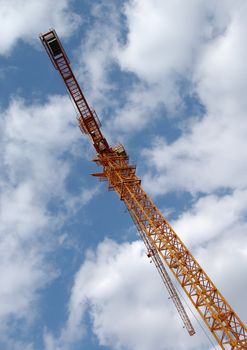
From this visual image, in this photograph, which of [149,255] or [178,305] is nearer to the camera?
[149,255]

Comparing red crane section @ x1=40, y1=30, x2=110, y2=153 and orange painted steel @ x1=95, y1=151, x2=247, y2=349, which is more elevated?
red crane section @ x1=40, y1=30, x2=110, y2=153

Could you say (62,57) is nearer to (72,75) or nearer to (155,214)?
(72,75)

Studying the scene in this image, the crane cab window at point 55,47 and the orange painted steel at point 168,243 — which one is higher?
the crane cab window at point 55,47

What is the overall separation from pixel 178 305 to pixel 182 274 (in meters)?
18.3

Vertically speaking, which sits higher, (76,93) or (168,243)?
(76,93)

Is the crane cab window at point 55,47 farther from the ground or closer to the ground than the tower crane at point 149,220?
farther from the ground

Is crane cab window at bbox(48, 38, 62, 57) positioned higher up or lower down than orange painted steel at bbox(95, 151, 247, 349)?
higher up

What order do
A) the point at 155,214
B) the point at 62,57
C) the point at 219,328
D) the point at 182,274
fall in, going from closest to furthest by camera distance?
the point at 219,328, the point at 182,274, the point at 155,214, the point at 62,57

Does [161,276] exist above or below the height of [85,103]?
below

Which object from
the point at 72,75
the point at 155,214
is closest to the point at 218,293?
the point at 155,214

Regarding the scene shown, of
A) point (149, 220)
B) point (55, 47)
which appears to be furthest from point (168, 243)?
point (55, 47)

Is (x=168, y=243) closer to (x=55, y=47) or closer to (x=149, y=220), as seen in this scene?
(x=149, y=220)

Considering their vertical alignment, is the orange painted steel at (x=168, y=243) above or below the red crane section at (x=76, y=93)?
below

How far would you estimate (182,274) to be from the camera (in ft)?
119
